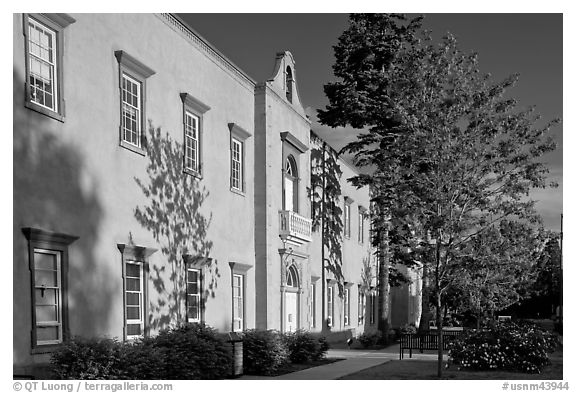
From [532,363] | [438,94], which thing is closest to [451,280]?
[532,363]

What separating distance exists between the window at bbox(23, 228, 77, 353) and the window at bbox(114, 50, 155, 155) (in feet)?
11.2

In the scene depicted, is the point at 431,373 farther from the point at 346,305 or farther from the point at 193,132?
the point at 346,305

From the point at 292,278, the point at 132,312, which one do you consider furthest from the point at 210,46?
the point at 292,278

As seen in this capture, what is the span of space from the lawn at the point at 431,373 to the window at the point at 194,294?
14.9ft

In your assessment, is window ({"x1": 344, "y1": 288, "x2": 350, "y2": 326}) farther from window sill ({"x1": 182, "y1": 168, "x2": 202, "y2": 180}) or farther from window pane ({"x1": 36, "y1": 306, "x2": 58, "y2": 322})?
window pane ({"x1": 36, "y1": 306, "x2": 58, "y2": 322})

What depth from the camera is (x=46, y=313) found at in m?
14.9

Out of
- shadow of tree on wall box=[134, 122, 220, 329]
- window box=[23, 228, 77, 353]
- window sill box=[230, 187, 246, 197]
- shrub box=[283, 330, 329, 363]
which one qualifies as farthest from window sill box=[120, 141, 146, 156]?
shrub box=[283, 330, 329, 363]

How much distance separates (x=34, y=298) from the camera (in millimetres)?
14328

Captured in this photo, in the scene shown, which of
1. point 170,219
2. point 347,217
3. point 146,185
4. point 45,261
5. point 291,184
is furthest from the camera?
point 347,217

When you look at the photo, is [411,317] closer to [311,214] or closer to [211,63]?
[311,214]

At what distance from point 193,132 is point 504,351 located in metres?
10.1

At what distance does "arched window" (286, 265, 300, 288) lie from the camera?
2898 centimetres

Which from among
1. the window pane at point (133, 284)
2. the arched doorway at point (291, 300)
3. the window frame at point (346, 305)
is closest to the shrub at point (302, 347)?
the arched doorway at point (291, 300)
